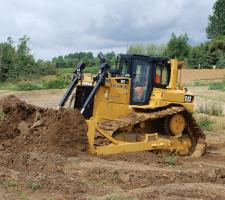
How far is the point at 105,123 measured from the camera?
1285cm

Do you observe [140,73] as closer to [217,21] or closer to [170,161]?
[170,161]

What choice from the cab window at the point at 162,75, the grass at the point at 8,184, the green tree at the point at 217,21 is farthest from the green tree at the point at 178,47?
the grass at the point at 8,184

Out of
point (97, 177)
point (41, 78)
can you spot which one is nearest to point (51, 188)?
point (97, 177)

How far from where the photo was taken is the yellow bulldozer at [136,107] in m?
12.7

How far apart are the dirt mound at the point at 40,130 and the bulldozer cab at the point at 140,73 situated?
223 centimetres

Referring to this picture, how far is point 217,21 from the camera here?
3942 inches

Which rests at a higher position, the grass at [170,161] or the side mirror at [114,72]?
the side mirror at [114,72]

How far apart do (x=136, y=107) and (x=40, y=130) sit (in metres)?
2.75

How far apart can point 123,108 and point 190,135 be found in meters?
2.28

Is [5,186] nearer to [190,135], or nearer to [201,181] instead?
[201,181]

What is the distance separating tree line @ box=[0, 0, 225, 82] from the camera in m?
56.4

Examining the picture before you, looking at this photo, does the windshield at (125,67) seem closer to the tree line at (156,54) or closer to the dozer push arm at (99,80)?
the dozer push arm at (99,80)

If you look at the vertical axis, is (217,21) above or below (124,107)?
above

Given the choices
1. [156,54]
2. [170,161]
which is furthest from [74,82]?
[156,54]
